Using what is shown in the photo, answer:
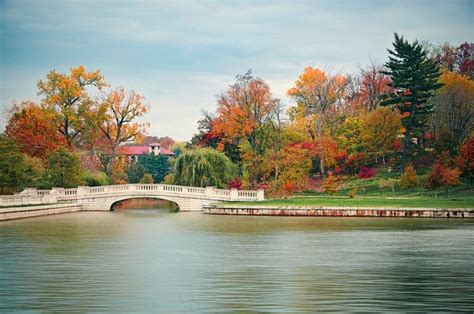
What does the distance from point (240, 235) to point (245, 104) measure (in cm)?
3564

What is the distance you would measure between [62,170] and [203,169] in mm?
10609

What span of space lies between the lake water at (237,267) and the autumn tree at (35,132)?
30816 millimetres

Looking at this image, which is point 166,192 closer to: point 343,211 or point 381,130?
point 343,211

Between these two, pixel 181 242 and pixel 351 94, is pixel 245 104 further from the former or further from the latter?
pixel 181 242

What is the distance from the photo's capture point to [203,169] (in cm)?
6894

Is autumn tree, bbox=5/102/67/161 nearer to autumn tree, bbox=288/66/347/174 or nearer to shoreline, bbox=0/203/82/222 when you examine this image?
shoreline, bbox=0/203/82/222

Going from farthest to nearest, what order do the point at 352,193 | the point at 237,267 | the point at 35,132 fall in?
the point at 35,132, the point at 352,193, the point at 237,267

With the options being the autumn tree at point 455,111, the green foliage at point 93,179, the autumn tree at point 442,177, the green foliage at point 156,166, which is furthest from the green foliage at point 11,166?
the green foliage at point 156,166

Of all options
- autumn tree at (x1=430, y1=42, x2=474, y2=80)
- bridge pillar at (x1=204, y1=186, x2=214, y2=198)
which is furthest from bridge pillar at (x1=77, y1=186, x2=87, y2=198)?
autumn tree at (x1=430, y1=42, x2=474, y2=80)

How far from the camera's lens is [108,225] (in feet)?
160

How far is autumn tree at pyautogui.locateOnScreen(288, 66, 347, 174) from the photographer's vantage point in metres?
84.8

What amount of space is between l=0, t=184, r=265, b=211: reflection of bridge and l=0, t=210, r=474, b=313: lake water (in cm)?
1665

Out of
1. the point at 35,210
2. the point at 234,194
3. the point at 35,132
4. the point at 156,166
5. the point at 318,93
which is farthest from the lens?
the point at 156,166

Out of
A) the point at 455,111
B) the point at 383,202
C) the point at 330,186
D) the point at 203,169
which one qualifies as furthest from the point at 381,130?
the point at 383,202
